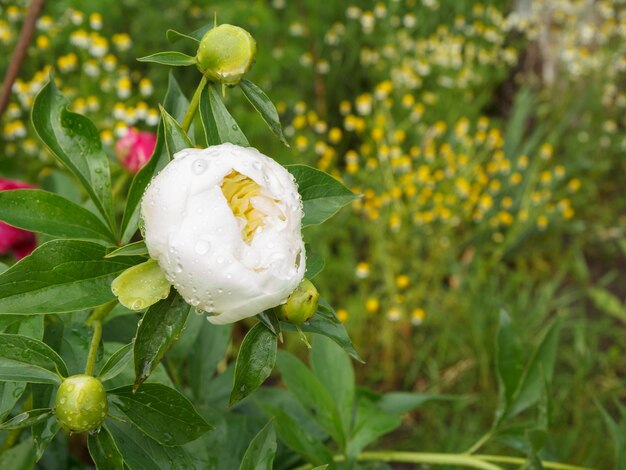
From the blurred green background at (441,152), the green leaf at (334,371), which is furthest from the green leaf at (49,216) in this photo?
the blurred green background at (441,152)

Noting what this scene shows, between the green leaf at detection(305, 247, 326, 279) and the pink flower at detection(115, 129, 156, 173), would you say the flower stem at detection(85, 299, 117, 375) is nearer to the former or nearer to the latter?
the green leaf at detection(305, 247, 326, 279)

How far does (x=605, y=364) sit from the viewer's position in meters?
2.32

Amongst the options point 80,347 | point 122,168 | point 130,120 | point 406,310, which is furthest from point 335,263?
point 80,347

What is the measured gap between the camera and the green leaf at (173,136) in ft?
1.71

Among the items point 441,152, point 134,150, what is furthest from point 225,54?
point 441,152

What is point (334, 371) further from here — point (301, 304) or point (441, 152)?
point (441, 152)

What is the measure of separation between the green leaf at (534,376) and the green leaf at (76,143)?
0.54 meters

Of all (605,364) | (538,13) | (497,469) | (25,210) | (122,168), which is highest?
(25,210)

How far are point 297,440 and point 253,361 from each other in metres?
0.28

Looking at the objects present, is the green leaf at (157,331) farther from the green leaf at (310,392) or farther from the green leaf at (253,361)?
the green leaf at (310,392)

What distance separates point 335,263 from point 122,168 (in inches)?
61.2

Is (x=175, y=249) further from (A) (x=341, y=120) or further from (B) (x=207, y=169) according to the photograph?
(A) (x=341, y=120)

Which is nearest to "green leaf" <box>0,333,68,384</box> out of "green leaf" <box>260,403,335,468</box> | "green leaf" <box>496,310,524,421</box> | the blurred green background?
"green leaf" <box>260,403,335,468</box>

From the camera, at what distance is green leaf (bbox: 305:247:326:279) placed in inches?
22.1
